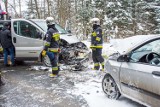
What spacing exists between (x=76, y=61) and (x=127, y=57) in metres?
5.12

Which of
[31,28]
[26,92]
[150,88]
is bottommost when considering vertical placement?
[26,92]

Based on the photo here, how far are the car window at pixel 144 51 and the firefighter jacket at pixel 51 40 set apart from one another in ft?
12.5

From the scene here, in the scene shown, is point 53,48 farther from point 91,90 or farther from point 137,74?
point 137,74

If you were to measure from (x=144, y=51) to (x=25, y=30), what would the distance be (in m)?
6.42

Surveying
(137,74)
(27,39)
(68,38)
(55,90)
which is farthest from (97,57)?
(137,74)

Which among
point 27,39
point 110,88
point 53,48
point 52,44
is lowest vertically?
point 110,88

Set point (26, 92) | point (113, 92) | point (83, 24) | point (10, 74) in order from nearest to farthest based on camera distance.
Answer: point (113, 92), point (26, 92), point (10, 74), point (83, 24)

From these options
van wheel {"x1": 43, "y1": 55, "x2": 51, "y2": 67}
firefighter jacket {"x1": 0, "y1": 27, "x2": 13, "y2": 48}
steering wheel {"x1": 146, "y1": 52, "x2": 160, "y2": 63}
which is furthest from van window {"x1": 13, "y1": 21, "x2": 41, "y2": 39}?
steering wheel {"x1": 146, "y1": 52, "x2": 160, "y2": 63}

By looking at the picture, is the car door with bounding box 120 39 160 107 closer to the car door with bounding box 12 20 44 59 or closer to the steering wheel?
the steering wheel

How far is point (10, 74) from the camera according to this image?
951 centimetres

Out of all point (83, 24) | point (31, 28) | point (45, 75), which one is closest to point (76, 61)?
point (45, 75)

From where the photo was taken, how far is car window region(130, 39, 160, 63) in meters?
5.10

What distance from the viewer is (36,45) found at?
10.6 metres

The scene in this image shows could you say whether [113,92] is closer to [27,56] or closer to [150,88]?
[150,88]
